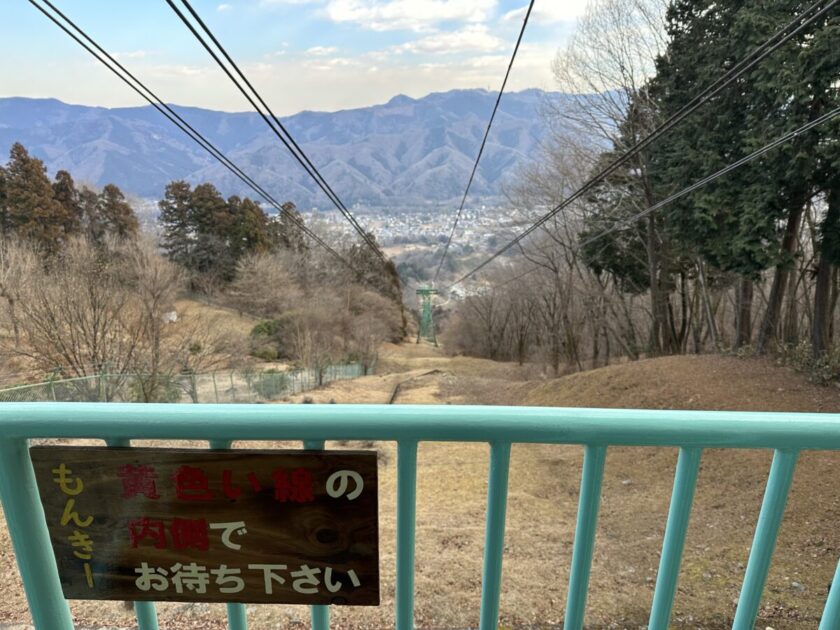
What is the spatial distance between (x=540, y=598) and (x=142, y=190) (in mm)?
41280

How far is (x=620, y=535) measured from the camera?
4.31 m

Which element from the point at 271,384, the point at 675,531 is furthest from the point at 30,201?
the point at 675,531

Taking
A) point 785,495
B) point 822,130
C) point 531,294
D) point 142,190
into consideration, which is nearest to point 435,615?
point 785,495

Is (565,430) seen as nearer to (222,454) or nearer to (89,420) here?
(222,454)

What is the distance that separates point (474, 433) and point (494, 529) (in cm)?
24

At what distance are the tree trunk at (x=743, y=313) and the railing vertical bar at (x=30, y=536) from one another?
12.9 metres

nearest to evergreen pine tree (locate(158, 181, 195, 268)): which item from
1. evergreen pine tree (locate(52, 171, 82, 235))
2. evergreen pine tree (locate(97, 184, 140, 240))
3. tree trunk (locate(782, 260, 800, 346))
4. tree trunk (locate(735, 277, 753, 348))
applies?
evergreen pine tree (locate(97, 184, 140, 240))

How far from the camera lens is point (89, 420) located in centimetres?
90

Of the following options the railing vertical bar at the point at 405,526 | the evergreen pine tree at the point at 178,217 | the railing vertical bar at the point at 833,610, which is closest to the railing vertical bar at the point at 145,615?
the railing vertical bar at the point at 405,526

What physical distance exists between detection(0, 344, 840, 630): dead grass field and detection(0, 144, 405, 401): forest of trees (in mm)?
5114

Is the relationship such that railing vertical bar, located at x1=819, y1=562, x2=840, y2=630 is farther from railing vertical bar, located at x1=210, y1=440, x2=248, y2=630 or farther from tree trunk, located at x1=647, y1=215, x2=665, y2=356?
tree trunk, located at x1=647, y1=215, x2=665, y2=356

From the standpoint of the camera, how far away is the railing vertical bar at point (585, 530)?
0.91 meters

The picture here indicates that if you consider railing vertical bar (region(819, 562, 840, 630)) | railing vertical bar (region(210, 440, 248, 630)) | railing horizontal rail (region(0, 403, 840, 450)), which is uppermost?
railing horizontal rail (region(0, 403, 840, 450))

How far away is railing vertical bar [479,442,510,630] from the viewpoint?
0.91m
